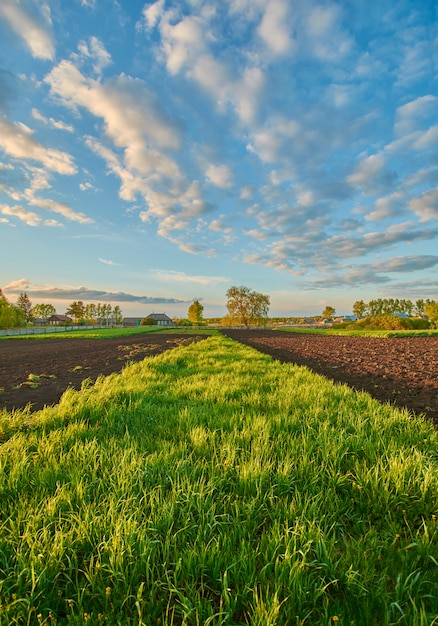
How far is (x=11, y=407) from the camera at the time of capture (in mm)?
6789

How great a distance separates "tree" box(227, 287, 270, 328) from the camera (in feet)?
315

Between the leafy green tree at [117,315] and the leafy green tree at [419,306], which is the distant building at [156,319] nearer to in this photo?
the leafy green tree at [117,315]

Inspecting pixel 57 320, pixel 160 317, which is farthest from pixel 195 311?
pixel 57 320

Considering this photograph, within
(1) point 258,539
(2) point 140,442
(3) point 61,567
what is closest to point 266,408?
(2) point 140,442

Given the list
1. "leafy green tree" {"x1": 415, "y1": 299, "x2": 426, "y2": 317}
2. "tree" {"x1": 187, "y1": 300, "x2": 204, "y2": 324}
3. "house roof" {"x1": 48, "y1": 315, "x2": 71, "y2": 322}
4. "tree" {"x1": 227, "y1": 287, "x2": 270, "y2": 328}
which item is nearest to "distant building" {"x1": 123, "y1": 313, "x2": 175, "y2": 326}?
"house roof" {"x1": 48, "y1": 315, "x2": 71, "y2": 322}

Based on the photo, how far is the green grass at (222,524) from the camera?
5.92ft

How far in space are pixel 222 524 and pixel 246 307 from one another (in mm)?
94215

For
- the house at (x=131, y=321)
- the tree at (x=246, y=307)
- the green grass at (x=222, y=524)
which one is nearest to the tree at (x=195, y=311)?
the tree at (x=246, y=307)

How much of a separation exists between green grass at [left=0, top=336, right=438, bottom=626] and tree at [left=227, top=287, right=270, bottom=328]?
91.3 m

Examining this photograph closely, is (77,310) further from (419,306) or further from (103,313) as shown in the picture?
(419,306)

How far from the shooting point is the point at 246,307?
96125mm

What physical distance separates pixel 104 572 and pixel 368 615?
1.77 meters

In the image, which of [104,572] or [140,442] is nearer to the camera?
[104,572]

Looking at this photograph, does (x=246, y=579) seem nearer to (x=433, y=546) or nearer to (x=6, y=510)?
(x=433, y=546)
